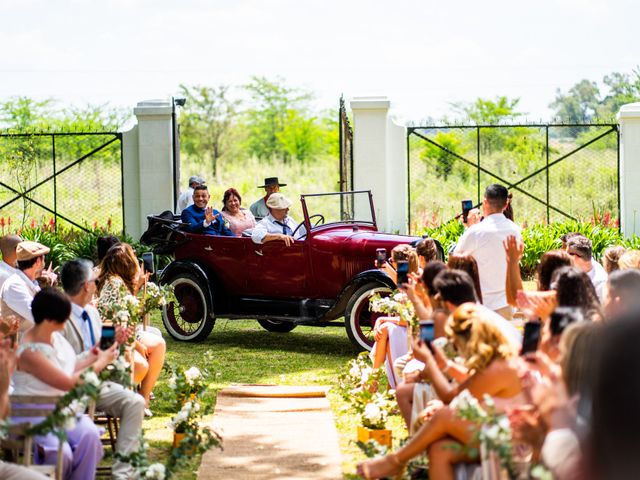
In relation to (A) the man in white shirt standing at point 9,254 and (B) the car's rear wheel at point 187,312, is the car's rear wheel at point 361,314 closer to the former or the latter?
(B) the car's rear wheel at point 187,312

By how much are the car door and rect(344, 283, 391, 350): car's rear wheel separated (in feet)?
2.46

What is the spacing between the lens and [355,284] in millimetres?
10797

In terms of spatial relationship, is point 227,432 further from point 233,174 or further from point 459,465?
point 233,174

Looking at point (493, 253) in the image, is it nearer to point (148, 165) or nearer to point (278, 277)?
point (278, 277)

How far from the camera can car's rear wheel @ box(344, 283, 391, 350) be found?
10.7 meters

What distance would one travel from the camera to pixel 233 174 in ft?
130

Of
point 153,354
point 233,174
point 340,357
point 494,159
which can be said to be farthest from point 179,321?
point 233,174

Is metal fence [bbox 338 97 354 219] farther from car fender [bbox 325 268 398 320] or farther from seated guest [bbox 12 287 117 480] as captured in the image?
seated guest [bbox 12 287 117 480]

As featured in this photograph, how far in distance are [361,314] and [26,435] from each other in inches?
253

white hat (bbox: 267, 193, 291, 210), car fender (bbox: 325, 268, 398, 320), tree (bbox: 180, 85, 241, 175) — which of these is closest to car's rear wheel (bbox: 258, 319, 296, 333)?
car fender (bbox: 325, 268, 398, 320)

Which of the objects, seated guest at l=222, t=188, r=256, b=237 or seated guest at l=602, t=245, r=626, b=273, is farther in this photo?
seated guest at l=222, t=188, r=256, b=237

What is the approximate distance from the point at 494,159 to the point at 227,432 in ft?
94.7

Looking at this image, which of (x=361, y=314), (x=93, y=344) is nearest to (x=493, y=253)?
(x=93, y=344)

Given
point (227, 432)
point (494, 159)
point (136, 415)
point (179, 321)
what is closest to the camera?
point (136, 415)
